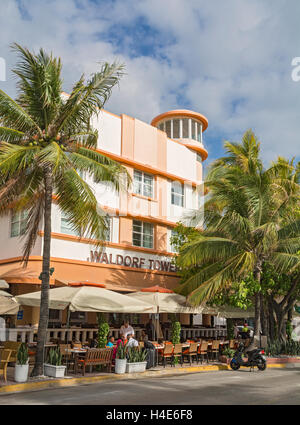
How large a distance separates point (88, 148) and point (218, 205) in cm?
812

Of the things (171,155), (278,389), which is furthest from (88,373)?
(171,155)

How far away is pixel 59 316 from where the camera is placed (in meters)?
22.2

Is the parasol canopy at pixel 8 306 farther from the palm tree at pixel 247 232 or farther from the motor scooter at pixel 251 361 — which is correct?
the motor scooter at pixel 251 361

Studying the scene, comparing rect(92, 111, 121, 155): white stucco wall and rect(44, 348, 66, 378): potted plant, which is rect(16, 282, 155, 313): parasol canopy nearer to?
rect(44, 348, 66, 378): potted plant

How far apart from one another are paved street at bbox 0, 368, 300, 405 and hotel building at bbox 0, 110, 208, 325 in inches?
311

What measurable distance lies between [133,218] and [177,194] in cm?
430

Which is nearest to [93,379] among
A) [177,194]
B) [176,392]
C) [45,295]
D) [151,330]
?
[45,295]

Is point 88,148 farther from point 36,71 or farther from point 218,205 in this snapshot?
point 218,205

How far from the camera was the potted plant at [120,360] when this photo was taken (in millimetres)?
14891

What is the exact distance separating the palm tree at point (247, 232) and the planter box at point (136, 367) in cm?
414

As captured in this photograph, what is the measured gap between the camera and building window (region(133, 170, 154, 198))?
25.6 meters

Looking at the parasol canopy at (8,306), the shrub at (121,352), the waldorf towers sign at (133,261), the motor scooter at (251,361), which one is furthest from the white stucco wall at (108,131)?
the motor scooter at (251,361)

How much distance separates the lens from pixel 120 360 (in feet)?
48.9

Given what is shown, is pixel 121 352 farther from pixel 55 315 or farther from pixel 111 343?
pixel 55 315
